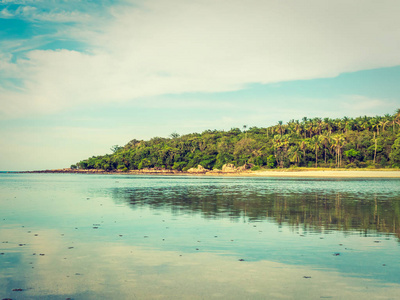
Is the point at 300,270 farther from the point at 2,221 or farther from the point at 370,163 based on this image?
the point at 370,163

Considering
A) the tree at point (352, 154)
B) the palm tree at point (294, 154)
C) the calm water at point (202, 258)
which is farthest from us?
the palm tree at point (294, 154)

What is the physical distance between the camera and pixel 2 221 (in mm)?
22609

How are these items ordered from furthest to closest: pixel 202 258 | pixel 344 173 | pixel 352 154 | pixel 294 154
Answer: pixel 294 154
pixel 352 154
pixel 344 173
pixel 202 258

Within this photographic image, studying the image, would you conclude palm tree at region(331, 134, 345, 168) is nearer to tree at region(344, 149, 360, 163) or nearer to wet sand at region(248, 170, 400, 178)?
tree at region(344, 149, 360, 163)

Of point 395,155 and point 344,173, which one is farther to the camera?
point 395,155

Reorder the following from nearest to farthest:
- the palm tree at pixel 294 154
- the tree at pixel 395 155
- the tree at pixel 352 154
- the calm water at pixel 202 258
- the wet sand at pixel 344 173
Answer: the calm water at pixel 202 258 < the wet sand at pixel 344 173 < the tree at pixel 395 155 < the tree at pixel 352 154 < the palm tree at pixel 294 154

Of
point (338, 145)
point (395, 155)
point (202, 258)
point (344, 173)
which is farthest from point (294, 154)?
point (202, 258)

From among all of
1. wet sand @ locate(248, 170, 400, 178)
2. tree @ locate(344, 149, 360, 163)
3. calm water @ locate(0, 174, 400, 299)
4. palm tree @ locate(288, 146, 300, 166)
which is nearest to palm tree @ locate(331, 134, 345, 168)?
tree @ locate(344, 149, 360, 163)

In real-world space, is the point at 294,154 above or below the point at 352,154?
above

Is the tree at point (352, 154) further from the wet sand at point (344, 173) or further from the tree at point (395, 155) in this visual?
the wet sand at point (344, 173)

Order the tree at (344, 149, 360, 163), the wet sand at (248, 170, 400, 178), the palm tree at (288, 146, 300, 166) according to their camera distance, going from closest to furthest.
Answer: the wet sand at (248, 170, 400, 178) → the tree at (344, 149, 360, 163) → the palm tree at (288, 146, 300, 166)

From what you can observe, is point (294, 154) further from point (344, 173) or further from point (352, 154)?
point (344, 173)

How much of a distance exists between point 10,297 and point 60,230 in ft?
36.4

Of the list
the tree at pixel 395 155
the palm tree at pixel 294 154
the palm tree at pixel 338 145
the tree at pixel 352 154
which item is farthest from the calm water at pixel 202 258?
the palm tree at pixel 294 154
